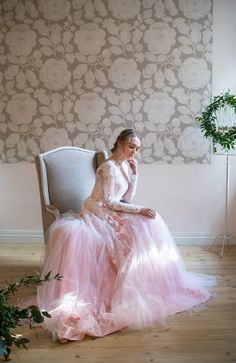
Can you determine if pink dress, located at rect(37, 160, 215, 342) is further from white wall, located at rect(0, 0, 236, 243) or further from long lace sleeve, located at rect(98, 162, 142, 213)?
white wall, located at rect(0, 0, 236, 243)

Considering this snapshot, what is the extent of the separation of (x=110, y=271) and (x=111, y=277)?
0.04 m

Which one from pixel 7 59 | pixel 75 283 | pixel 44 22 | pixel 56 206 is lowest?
pixel 75 283

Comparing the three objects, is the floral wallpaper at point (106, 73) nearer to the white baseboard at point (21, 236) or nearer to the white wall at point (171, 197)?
the white wall at point (171, 197)

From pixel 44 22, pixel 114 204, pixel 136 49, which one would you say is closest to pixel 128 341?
pixel 114 204

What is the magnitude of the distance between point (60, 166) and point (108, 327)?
4.90 feet

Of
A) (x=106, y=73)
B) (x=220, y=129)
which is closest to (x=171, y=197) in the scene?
(x=220, y=129)

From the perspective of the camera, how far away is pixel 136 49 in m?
4.08

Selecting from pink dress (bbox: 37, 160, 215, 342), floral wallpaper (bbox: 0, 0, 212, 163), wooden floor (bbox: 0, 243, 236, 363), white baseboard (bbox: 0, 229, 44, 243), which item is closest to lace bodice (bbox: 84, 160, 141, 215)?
pink dress (bbox: 37, 160, 215, 342)

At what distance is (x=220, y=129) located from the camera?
378 centimetres

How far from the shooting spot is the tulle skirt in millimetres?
2482

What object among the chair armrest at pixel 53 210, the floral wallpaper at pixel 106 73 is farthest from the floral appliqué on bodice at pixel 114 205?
the floral wallpaper at pixel 106 73

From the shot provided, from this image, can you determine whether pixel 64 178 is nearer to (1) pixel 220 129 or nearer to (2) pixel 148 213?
(2) pixel 148 213

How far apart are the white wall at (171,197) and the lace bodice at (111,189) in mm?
1256

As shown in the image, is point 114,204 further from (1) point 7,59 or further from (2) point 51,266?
(1) point 7,59
